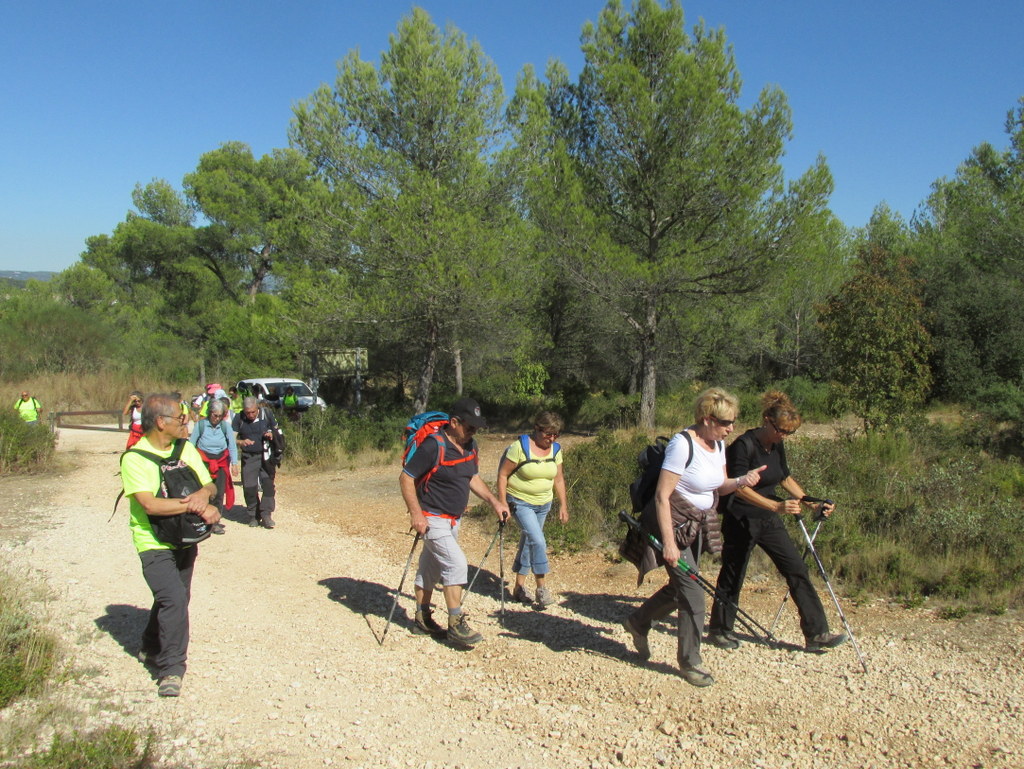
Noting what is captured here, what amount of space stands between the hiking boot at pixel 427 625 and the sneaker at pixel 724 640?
1829mm

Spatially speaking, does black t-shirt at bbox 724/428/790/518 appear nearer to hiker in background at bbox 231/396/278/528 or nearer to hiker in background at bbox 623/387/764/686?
hiker in background at bbox 623/387/764/686

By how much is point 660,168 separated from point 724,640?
44.8 ft

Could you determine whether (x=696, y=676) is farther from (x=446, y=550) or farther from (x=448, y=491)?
(x=448, y=491)

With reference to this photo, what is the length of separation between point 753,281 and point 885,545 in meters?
11.5

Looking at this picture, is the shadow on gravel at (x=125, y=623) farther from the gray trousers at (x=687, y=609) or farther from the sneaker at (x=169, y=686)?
the gray trousers at (x=687, y=609)

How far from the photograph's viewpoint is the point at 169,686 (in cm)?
417

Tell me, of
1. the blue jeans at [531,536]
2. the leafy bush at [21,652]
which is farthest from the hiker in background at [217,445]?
the blue jeans at [531,536]

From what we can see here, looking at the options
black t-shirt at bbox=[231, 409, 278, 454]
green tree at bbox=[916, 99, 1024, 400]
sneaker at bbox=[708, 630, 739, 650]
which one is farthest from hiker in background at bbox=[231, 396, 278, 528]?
green tree at bbox=[916, 99, 1024, 400]

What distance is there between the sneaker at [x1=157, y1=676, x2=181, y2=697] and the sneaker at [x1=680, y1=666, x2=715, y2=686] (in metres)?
2.81

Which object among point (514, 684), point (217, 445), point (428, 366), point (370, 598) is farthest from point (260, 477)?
point (428, 366)

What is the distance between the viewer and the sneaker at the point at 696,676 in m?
4.35

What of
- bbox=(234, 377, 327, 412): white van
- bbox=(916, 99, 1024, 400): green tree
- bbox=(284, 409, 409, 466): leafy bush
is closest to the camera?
bbox=(284, 409, 409, 466): leafy bush

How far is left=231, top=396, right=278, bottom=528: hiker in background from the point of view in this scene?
8.77 meters

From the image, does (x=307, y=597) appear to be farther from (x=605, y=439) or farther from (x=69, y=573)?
(x=605, y=439)
